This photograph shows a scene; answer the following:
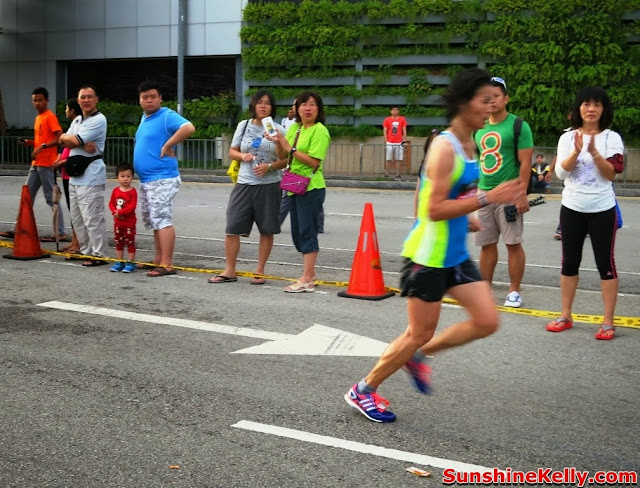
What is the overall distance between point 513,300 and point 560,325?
0.98 metres

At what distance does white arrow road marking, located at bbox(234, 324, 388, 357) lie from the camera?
683 centimetres

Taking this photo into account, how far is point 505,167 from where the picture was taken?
27.0 ft

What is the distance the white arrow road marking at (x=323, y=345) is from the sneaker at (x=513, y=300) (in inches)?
72.5

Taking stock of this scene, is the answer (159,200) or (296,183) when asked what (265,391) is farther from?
(159,200)

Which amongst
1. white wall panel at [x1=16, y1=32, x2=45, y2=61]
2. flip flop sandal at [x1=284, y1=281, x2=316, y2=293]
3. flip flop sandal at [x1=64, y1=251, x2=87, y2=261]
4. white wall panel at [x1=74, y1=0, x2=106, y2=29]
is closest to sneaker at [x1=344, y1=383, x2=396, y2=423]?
flip flop sandal at [x1=284, y1=281, x2=316, y2=293]

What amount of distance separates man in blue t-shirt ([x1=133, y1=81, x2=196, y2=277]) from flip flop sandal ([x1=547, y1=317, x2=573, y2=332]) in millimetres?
4268

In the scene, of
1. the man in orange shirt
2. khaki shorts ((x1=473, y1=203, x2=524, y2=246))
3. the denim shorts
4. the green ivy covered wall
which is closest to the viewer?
khaki shorts ((x1=473, y1=203, x2=524, y2=246))

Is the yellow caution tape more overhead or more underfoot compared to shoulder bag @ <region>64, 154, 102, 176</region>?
more underfoot

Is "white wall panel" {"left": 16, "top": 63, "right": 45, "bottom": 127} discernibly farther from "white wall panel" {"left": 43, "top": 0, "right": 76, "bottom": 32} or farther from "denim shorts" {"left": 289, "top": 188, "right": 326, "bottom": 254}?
"denim shorts" {"left": 289, "top": 188, "right": 326, "bottom": 254}

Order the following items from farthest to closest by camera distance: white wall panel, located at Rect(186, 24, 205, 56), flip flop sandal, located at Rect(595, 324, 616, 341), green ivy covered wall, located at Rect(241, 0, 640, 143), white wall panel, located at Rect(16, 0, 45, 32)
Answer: white wall panel, located at Rect(16, 0, 45, 32) → white wall panel, located at Rect(186, 24, 205, 56) → green ivy covered wall, located at Rect(241, 0, 640, 143) → flip flop sandal, located at Rect(595, 324, 616, 341)

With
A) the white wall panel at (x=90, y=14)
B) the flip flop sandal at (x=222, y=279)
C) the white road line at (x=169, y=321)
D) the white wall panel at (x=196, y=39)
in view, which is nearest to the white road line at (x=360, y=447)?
the white road line at (x=169, y=321)

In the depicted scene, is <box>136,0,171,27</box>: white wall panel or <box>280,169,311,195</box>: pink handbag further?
<box>136,0,171,27</box>: white wall panel

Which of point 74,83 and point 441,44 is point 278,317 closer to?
point 441,44

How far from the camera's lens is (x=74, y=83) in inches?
1436
